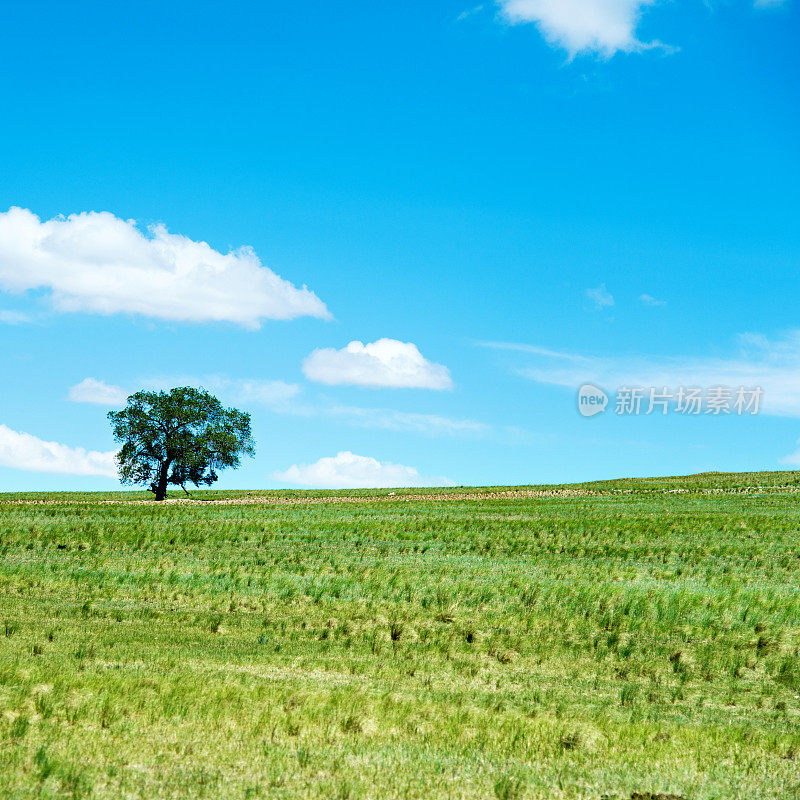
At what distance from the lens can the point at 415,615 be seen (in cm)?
2061

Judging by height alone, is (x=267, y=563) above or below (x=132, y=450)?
below

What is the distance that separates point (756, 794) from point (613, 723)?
268cm

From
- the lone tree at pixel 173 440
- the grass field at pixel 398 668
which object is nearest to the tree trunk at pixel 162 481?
the lone tree at pixel 173 440

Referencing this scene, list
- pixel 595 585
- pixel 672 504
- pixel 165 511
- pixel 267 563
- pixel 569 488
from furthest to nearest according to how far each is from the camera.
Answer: pixel 569 488
pixel 672 504
pixel 165 511
pixel 267 563
pixel 595 585

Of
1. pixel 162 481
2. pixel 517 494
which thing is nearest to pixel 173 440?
pixel 162 481

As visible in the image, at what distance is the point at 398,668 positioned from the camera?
15.5 meters

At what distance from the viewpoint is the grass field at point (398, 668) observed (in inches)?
384

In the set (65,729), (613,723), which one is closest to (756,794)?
(613,723)

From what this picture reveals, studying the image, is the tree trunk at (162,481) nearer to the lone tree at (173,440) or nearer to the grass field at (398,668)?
the lone tree at (173,440)

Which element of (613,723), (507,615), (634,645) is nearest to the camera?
(613,723)

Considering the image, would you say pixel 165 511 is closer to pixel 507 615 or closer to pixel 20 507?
pixel 20 507

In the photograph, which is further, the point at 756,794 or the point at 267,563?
the point at 267,563

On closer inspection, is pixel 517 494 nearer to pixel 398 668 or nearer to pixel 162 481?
pixel 162 481

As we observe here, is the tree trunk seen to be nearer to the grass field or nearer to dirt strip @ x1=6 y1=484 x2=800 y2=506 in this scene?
dirt strip @ x1=6 y1=484 x2=800 y2=506
